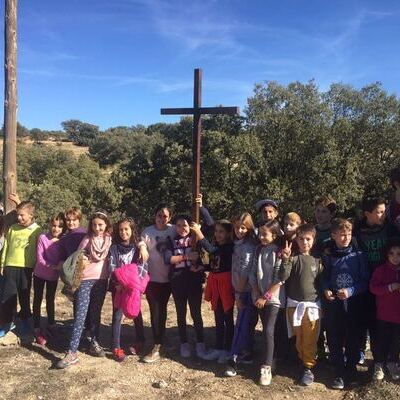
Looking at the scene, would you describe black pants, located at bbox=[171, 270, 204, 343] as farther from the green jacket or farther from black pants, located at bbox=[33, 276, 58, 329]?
the green jacket

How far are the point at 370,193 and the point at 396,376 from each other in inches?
→ 765

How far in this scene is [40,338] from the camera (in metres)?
5.12

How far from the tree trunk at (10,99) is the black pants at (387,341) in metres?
4.66

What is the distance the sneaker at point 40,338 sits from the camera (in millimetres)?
5096

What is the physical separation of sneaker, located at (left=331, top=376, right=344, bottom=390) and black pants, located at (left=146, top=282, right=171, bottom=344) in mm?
1857

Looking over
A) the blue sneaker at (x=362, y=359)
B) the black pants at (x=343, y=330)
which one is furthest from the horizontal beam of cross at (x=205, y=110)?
the blue sneaker at (x=362, y=359)

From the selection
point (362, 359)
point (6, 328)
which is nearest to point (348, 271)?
point (362, 359)

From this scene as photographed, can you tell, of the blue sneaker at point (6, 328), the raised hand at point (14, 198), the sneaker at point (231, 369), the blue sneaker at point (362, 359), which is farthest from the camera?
the raised hand at point (14, 198)

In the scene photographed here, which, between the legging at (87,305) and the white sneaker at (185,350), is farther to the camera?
the white sneaker at (185,350)

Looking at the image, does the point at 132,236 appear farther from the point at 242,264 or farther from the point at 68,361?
the point at 68,361

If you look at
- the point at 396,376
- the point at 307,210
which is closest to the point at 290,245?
the point at 396,376

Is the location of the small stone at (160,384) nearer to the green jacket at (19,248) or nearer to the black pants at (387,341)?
the black pants at (387,341)

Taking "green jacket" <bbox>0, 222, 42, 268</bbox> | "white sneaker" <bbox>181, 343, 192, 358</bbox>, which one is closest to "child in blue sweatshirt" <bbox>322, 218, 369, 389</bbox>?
"white sneaker" <bbox>181, 343, 192, 358</bbox>

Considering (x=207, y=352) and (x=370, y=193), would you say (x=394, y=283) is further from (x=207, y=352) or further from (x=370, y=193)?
(x=370, y=193)
